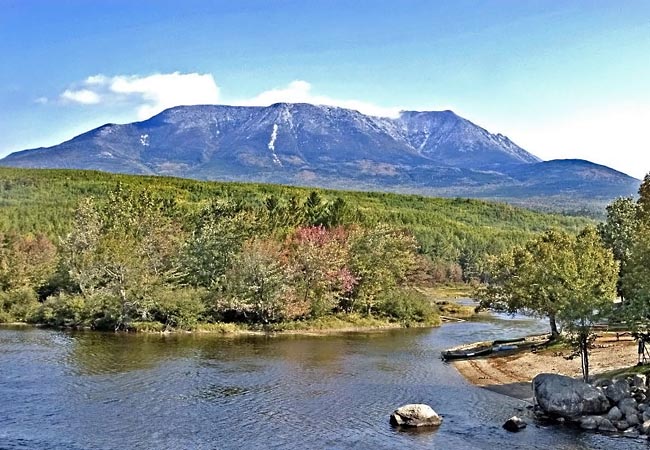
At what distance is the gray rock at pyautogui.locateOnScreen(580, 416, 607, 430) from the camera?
133ft

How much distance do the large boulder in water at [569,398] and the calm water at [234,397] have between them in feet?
7.83

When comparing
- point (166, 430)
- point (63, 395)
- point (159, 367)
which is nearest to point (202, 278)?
point (159, 367)

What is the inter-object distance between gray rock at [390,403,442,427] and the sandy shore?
11.0 m

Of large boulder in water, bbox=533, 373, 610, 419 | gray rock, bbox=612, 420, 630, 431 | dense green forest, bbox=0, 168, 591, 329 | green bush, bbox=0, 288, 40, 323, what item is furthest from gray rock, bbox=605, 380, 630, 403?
green bush, bbox=0, 288, 40, 323

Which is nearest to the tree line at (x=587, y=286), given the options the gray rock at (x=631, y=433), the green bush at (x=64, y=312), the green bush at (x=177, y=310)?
the gray rock at (x=631, y=433)

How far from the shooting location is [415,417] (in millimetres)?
41406

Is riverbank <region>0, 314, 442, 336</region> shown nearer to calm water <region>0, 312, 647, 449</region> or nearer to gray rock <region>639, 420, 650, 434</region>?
calm water <region>0, 312, 647, 449</region>

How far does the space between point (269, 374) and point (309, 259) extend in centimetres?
3408

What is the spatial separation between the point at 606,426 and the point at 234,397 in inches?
960

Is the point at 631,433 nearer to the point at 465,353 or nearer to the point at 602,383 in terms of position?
the point at 602,383

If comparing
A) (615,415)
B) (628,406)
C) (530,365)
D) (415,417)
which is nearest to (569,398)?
(615,415)

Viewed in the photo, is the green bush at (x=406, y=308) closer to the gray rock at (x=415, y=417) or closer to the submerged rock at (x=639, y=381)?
the submerged rock at (x=639, y=381)

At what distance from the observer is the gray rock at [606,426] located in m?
40.0

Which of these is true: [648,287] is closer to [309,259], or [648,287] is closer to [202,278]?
[309,259]
